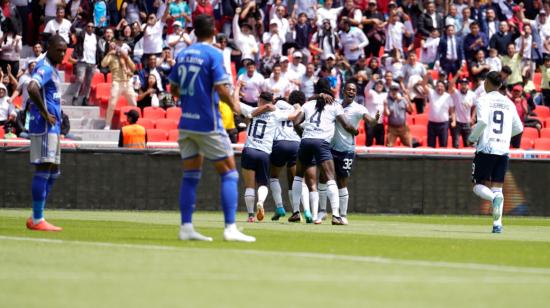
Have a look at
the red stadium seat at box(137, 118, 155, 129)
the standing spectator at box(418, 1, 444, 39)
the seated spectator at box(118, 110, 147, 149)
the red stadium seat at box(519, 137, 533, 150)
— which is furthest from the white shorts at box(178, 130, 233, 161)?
the standing spectator at box(418, 1, 444, 39)

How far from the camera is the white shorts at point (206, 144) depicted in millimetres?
13586

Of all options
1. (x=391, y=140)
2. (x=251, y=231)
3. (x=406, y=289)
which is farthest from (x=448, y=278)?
(x=391, y=140)

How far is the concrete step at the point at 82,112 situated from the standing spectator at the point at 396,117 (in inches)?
269

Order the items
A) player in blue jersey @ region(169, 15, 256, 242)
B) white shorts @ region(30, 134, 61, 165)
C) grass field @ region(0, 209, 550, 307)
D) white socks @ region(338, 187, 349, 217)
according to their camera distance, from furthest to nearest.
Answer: white socks @ region(338, 187, 349, 217)
white shorts @ region(30, 134, 61, 165)
player in blue jersey @ region(169, 15, 256, 242)
grass field @ region(0, 209, 550, 307)

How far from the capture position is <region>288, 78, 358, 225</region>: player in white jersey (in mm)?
20359

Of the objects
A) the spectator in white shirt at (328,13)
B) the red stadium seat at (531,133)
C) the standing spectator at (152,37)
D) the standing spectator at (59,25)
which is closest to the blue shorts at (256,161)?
the standing spectator at (59,25)

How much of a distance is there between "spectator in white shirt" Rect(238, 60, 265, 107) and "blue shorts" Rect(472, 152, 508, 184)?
12650mm

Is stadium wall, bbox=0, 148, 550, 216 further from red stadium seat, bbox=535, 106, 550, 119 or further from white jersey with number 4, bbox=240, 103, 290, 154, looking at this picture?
red stadium seat, bbox=535, 106, 550, 119

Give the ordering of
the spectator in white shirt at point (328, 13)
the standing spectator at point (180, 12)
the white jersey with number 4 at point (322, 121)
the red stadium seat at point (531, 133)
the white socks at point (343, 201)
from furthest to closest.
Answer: the spectator in white shirt at point (328, 13) → the standing spectator at point (180, 12) → the red stadium seat at point (531, 133) → the white socks at point (343, 201) → the white jersey with number 4 at point (322, 121)

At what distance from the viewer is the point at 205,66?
13.5 m

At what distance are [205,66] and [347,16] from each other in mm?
21097

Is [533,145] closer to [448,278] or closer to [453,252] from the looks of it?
[453,252]

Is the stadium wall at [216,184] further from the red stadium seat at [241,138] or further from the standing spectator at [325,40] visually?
the standing spectator at [325,40]

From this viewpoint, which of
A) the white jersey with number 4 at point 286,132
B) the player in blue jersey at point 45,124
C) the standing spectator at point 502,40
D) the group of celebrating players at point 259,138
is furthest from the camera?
the standing spectator at point 502,40
